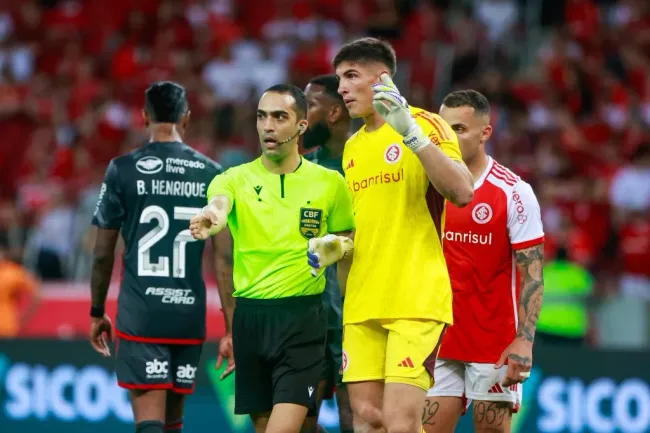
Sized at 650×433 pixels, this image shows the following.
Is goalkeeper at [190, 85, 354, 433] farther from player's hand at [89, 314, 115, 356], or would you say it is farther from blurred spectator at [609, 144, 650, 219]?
blurred spectator at [609, 144, 650, 219]

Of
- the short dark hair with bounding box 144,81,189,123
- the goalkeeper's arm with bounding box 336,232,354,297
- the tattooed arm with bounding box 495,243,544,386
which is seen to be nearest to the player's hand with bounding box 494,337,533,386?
the tattooed arm with bounding box 495,243,544,386

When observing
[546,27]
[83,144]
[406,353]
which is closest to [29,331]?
[83,144]

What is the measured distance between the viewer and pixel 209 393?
12031mm

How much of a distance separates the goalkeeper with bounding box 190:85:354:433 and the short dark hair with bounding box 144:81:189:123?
1.34m

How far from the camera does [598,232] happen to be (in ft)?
50.8

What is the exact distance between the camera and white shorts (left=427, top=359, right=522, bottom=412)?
298 inches

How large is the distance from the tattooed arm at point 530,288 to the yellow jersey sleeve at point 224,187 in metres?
1.85

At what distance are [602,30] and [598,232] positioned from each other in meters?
4.31

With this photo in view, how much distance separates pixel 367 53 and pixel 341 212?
918 millimetres

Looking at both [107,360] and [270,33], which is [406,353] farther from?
[270,33]

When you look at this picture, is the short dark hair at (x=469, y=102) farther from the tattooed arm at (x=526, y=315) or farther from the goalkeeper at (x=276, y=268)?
the goalkeeper at (x=276, y=268)

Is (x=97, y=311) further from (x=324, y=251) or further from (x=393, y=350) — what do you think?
(x=393, y=350)

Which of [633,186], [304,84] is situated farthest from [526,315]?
[304,84]

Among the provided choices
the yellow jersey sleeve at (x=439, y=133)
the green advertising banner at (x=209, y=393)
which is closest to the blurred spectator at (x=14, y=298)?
the green advertising banner at (x=209, y=393)
